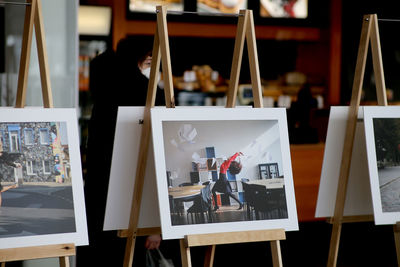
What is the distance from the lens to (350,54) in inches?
283

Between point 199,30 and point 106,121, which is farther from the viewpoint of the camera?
point 199,30

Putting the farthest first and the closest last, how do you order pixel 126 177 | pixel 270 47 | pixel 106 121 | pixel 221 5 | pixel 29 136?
pixel 270 47 → pixel 221 5 → pixel 106 121 → pixel 126 177 → pixel 29 136

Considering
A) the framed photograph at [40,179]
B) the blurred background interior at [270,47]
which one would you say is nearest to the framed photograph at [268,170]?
the framed photograph at [40,179]

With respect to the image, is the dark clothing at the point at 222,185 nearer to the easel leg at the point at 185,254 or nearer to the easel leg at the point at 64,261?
the easel leg at the point at 185,254

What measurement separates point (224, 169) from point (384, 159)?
32.2 inches

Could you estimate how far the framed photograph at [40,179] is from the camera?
2.30 meters

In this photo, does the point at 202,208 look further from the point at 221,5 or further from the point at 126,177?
the point at 221,5

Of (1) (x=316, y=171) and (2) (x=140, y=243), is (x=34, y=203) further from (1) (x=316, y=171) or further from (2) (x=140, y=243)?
(1) (x=316, y=171)

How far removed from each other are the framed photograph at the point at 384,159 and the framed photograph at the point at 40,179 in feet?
4.41

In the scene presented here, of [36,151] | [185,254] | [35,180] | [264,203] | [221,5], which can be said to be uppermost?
[221,5]

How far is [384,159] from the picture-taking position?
281 cm

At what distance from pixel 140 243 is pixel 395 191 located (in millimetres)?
1515

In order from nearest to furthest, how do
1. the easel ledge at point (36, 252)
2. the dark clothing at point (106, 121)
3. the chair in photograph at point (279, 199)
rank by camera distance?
the easel ledge at point (36, 252)
the chair in photograph at point (279, 199)
the dark clothing at point (106, 121)

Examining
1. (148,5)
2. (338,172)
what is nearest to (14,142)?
(338,172)
